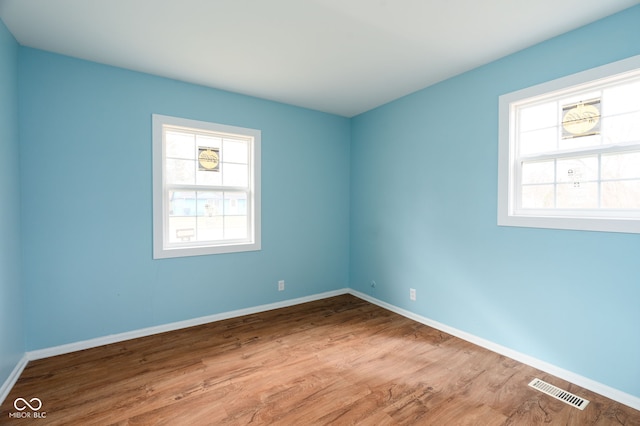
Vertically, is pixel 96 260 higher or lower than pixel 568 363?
higher

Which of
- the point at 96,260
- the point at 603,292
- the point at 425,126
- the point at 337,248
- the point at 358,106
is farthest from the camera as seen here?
the point at 337,248

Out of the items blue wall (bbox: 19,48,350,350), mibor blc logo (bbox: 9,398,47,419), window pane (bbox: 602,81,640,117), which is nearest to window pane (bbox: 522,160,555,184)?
window pane (bbox: 602,81,640,117)

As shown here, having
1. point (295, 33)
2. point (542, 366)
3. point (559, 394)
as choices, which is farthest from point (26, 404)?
point (542, 366)

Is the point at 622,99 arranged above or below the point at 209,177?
above

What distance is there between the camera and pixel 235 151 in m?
3.48

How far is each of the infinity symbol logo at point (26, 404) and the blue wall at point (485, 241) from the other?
3.27m

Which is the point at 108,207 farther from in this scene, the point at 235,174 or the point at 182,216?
the point at 235,174

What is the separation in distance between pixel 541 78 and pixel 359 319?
2870 millimetres

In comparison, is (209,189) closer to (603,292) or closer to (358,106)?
(358,106)

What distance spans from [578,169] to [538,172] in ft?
0.86

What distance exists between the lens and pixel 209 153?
130 inches

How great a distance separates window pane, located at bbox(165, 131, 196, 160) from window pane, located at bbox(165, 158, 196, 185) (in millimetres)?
67

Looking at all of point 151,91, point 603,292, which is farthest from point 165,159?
point 603,292

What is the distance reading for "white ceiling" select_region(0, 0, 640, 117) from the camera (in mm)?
1920
